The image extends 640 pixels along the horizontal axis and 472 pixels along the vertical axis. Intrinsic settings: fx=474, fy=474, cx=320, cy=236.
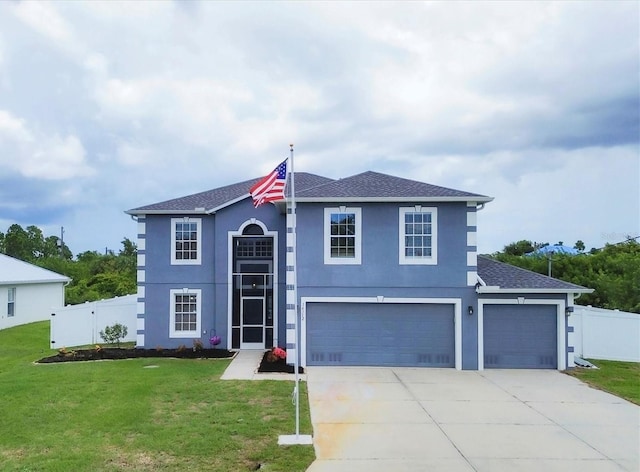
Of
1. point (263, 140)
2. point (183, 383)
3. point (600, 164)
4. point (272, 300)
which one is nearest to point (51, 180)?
point (263, 140)

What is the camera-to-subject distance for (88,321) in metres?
18.5

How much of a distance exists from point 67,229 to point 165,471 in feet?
196

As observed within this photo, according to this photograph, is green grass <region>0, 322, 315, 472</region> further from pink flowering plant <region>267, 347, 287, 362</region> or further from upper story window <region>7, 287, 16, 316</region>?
upper story window <region>7, 287, 16, 316</region>

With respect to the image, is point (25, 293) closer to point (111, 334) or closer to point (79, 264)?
point (111, 334)

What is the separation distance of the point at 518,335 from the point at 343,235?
19.7 ft

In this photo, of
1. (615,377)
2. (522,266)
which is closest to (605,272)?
(522,266)

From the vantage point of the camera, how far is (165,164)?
22828mm

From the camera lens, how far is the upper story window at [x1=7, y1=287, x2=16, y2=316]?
24453 millimetres

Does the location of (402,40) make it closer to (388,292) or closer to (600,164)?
(388,292)

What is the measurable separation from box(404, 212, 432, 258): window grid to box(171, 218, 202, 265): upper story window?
7.33 metres

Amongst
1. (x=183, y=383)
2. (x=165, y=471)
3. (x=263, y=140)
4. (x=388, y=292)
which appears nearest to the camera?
(x=165, y=471)

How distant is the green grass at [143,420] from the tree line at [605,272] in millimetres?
16254

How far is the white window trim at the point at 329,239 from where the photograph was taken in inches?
560

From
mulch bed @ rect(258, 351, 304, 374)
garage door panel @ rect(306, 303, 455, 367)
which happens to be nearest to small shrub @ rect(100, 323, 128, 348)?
mulch bed @ rect(258, 351, 304, 374)
